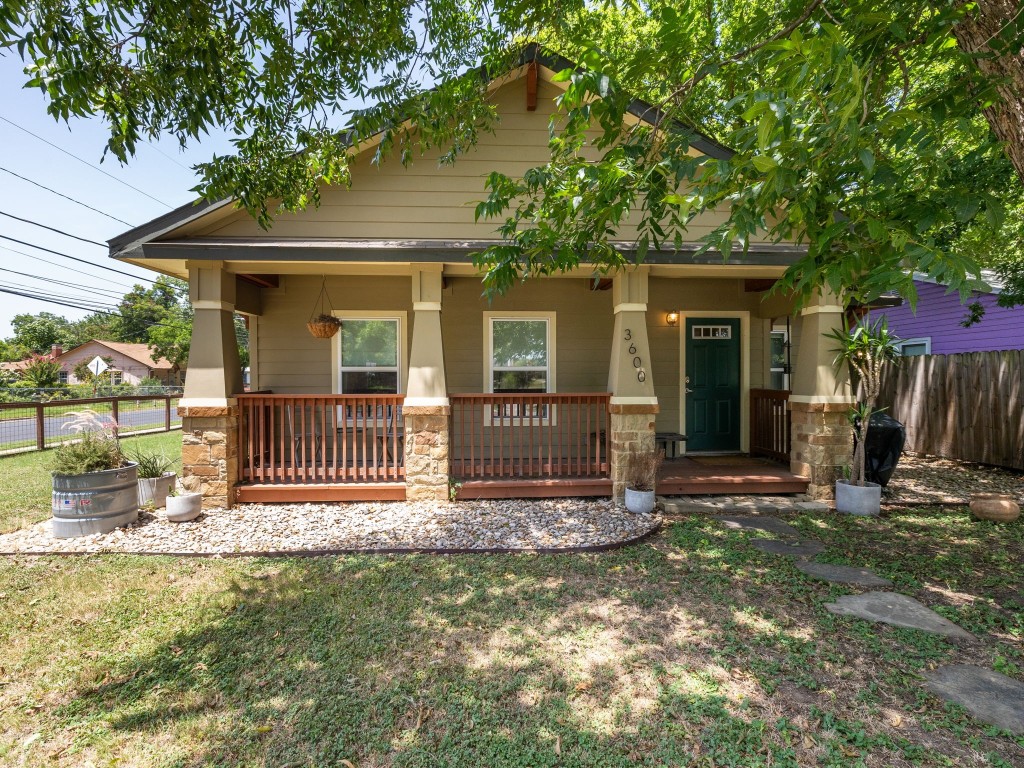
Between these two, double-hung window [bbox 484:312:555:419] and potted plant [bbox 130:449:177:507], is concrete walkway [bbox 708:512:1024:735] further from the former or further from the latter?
potted plant [bbox 130:449:177:507]

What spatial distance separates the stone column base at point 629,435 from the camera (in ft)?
18.6

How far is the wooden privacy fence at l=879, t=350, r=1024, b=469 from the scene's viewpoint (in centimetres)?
735

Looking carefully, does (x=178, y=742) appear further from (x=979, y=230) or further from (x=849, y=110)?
(x=979, y=230)

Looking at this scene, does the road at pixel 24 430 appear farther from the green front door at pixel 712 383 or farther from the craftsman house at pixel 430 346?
the green front door at pixel 712 383

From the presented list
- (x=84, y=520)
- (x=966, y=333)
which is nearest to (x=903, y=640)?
(x=84, y=520)

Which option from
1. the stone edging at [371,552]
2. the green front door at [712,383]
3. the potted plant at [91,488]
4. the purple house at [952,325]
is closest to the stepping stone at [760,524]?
the stone edging at [371,552]

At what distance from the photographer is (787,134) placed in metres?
2.16

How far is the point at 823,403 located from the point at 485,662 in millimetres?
5184

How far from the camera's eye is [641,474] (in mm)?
5641

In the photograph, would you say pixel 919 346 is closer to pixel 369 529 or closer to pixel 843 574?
pixel 843 574

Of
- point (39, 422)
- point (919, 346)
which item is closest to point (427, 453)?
point (39, 422)

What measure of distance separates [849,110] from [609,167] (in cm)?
160

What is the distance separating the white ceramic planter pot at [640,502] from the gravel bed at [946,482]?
121 inches

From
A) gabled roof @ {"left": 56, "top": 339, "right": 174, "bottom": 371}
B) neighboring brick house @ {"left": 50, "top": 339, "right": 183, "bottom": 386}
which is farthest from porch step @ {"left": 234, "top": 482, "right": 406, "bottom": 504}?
gabled roof @ {"left": 56, "top": 339, "right": 174, "bottom": 371}
